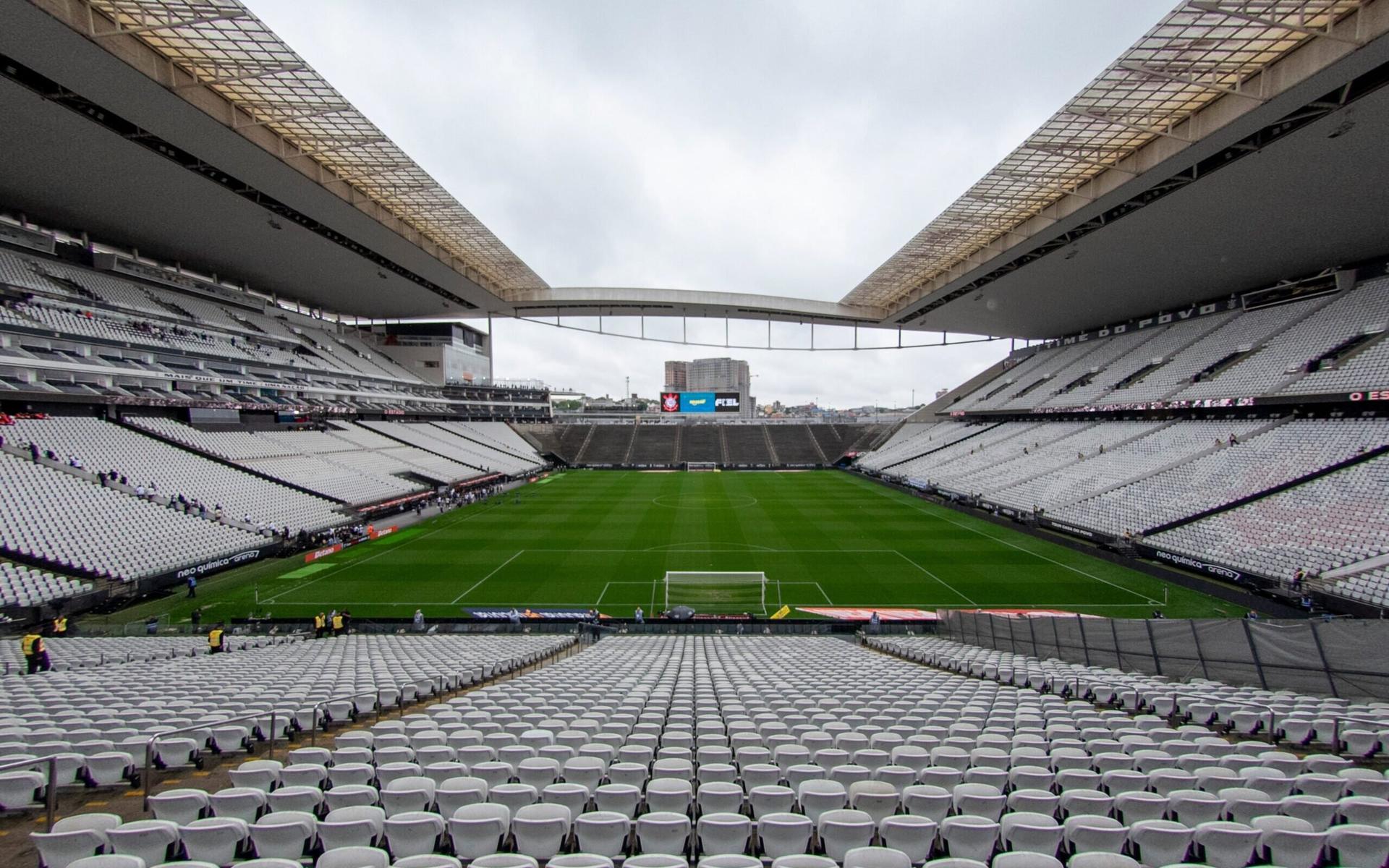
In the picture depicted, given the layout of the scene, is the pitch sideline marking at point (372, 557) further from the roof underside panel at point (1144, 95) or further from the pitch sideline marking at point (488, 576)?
the roof underside panel at point (1144, 95)

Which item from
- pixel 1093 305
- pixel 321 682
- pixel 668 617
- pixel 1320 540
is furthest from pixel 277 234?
pixel 1093 305

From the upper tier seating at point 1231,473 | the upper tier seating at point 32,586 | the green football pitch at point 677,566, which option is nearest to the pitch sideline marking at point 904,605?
the green football pitch at point 677,566

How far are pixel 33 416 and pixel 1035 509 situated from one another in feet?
170

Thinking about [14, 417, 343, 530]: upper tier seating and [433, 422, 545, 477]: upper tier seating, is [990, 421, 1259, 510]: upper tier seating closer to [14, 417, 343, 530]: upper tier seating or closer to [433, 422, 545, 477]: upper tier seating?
[14, 417, 343, 530]: upper tier seating

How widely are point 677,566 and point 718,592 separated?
5.00m

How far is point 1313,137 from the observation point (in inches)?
855

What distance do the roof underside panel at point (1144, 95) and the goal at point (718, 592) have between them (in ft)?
74.5

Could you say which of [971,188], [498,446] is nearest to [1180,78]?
[971,188]

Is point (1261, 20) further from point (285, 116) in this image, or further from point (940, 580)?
point (285, 116)

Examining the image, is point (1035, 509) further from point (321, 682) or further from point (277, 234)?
point (277, 234)

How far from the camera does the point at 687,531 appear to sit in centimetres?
3531

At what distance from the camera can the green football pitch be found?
2255 centimetres

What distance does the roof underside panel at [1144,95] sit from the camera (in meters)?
17.9

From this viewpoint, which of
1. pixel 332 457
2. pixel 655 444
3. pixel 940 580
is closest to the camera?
pixel 940 580
